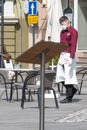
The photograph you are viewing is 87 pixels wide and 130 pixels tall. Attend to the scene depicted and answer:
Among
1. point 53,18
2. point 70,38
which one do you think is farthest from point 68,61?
point 53,18

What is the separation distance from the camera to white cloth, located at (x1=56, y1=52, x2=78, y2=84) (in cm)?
1617

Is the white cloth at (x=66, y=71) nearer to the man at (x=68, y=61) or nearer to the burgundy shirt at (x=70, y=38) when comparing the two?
the man at (x=68, y=61)

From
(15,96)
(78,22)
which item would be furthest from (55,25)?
(15,96)

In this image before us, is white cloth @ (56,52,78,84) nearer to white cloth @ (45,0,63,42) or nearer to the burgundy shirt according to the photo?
the burgundy shirt

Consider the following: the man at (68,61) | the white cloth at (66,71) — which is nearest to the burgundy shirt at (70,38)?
the man at (68,61)

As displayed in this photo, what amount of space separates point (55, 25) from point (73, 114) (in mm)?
15620

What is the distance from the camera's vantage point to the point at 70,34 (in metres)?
16.3

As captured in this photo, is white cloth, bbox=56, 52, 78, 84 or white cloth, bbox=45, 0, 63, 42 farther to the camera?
white cloth, bbox=45, 0, 63, 42

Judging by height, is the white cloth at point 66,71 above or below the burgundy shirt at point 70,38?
below

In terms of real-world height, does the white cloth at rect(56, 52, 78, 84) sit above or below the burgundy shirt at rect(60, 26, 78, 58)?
below

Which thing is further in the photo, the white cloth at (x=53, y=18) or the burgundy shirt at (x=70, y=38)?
the white cloth at (x=53, y=18)

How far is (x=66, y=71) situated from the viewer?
16250 millimetres

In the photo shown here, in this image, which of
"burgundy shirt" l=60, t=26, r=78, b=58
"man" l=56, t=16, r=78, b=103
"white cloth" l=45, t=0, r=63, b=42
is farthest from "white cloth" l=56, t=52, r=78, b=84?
"white cloth" l=45, t=0, r=63, b=42

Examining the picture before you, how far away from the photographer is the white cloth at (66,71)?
16.2m
